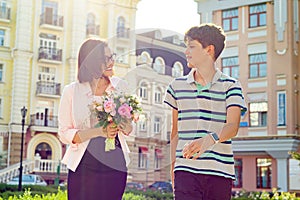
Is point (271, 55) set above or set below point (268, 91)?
above

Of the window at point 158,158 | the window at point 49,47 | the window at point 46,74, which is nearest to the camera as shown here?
the window at point 158,158

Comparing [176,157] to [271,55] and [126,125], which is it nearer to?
[126,125]

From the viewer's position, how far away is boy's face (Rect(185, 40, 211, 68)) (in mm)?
2775

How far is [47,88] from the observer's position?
25.0 metres

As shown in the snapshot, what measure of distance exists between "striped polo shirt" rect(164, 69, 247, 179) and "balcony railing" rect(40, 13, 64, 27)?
22805 millimetres

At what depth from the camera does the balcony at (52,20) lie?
81.6ft

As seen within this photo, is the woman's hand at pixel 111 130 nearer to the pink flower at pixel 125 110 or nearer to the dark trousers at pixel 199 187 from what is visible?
the pink flower at pixel 125 110

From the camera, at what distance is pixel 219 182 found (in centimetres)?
269

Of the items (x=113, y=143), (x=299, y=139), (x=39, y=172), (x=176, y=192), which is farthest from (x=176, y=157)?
(x=39, y=172)

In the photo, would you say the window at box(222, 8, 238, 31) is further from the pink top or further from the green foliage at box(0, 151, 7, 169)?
the pink top

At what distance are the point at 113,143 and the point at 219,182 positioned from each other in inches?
23.3

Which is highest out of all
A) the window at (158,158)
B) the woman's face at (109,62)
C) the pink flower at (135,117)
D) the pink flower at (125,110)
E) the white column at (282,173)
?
the woman's face at (109,62)

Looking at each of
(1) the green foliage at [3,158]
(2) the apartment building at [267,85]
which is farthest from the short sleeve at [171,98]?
(1) the green foliage at [3,158]

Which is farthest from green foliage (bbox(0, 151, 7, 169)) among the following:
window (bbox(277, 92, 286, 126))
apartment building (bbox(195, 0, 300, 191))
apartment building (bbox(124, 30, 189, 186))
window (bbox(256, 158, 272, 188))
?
apartment building (bbox(124, 30, 189, 186))
